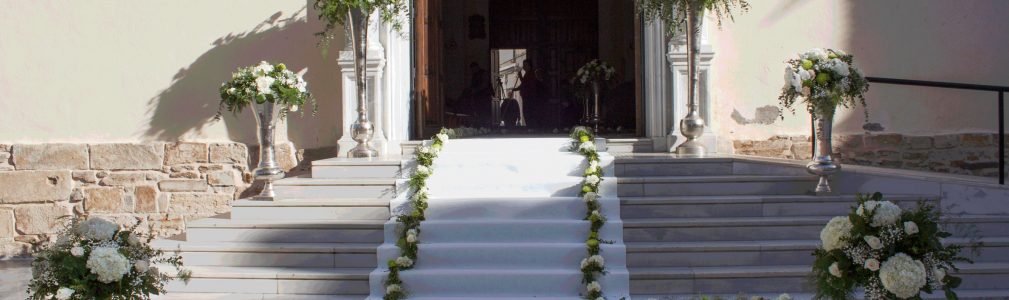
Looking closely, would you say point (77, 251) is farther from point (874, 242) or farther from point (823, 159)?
point (823, 159)

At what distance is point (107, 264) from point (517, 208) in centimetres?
299

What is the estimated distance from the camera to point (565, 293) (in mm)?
6070

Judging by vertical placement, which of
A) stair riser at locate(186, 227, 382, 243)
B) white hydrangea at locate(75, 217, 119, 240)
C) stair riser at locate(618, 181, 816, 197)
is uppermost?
stair riser at locate(618, 181, 816, 197)

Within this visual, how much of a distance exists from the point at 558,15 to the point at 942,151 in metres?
7.34

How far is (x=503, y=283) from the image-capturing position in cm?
610

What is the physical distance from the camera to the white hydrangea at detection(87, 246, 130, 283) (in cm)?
465

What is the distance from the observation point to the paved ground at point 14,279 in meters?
6.82

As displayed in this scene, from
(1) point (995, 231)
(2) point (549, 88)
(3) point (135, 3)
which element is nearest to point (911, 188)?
(1) point (995, 231)

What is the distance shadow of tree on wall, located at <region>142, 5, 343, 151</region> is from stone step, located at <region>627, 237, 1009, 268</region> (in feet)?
13.4

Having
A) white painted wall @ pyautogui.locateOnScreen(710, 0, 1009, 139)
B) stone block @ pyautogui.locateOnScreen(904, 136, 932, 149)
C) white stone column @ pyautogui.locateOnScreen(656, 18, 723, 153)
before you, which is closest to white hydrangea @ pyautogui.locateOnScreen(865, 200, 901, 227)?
white stone column @ pyautogui.locateOnScreen(656, 18, 723, 153)

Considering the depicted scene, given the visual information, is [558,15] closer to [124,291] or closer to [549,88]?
[549,88]

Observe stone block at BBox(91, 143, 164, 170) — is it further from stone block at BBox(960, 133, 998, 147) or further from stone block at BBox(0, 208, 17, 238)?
stone block at BBox(960, 133, 998, 147)

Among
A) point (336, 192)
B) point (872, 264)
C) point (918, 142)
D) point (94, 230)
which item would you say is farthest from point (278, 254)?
point (918, 142)

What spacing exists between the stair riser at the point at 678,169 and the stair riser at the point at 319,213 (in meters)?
1.91
